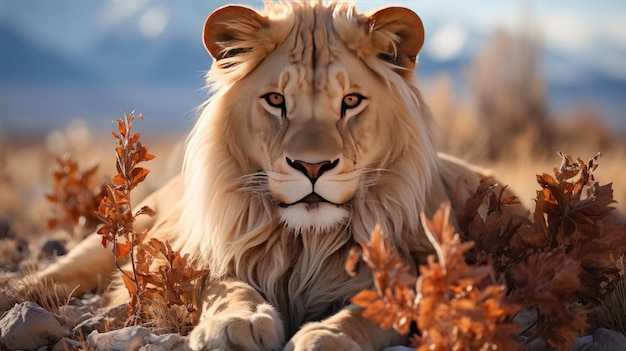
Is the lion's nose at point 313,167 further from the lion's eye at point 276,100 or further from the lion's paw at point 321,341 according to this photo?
the lion's paw at point 321,341

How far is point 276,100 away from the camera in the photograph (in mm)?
3369

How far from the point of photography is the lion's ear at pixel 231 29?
11.3ft

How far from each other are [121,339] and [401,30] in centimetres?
172

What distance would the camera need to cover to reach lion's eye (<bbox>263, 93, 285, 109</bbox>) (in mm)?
3361

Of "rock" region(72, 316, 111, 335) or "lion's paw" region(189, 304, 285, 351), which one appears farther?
"rock" region(72, 316, 111, 335)

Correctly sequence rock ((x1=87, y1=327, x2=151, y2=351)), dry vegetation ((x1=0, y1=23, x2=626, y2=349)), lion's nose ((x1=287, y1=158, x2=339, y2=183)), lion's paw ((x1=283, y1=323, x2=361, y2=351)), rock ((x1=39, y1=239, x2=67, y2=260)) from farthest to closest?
rock ((x1=39, y1=239, x2=67, y2=260)) < lion's nose ((x1=287, y1=158, x2=339, y2=183)) < rock ((x1=87, y1=327, x2=151, y2=351)) < lion's paw ((x1=283, y1=323, x2=361, y2=351)) < dry vegetation ((x1=0, y1=23, x2=626, y2=349))

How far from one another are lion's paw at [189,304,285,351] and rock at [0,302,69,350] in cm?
67

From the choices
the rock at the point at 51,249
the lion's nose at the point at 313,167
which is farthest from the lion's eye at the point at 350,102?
the rock at the point at 51,249

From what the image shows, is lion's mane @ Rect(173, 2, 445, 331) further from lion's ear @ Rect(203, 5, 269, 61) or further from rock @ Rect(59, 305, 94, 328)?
rock @ Rect(59, 305, 94, 328)

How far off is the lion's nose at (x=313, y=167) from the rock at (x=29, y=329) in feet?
3.69

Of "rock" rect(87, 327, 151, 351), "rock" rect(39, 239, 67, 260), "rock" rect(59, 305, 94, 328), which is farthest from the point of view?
"rock" rect(39, 239, 67, 260)

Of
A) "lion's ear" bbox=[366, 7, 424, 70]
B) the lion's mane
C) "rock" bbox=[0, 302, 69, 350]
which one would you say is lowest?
"rock" bbox=[0, 302, 69, 350]

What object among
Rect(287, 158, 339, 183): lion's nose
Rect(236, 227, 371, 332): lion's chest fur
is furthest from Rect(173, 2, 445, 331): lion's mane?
Rect(287, 158, 339, 183): lion's nose

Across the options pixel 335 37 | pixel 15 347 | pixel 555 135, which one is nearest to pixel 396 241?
pixel 335 37
